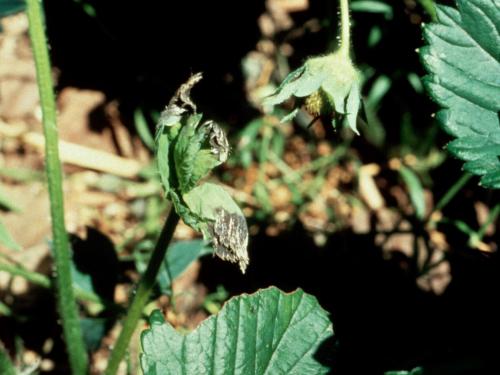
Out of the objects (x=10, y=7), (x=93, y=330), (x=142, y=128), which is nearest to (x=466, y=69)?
(x=10, y=7)

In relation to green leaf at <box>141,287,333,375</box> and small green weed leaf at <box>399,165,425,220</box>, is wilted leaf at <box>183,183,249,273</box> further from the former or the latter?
small green weed leaf at <box>399,165,425,220</box>

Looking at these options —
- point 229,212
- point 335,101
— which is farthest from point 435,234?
point 229,212

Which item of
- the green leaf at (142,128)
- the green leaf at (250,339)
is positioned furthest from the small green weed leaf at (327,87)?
the green leaf at (142,128)

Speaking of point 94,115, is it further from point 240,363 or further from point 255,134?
point 240,363

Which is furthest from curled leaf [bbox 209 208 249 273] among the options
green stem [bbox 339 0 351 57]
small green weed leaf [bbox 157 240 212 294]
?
small green weed leaf [bbox 157 240 212 294]

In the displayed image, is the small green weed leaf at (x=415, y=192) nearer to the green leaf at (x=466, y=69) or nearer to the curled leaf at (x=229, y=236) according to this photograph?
the green leaf at (x=466, y=69)

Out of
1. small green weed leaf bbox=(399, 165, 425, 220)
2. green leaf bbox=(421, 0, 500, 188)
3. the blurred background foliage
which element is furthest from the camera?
small green weed leaf bbox=(399, 165, 425, 220)

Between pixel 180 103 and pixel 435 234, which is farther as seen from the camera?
pixel 435 234
